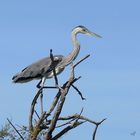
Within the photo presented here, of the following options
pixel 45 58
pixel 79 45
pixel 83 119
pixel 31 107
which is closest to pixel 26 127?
pixel 31 107

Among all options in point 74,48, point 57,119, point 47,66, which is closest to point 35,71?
point 47,66

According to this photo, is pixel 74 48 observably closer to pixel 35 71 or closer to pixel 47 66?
pixel 47 66

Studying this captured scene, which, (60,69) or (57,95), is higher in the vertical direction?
(60,69)

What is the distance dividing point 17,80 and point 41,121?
7.13 meters

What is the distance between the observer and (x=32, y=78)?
16672 mm

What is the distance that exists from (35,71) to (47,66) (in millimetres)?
327

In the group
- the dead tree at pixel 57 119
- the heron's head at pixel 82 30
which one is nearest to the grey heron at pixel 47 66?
the heron's head at pixel 82 30

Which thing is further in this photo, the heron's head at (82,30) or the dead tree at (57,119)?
the heron's head at (82,30)

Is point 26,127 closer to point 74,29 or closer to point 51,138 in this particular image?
point 51,138

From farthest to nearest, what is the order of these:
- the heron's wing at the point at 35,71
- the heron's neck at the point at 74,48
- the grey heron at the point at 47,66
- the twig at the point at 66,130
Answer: the heron's wing at the point at 35,71 → the grey heron at the point at 47,66 → the heron's neck at the point at 74,48 → the twig at the point at 66,130

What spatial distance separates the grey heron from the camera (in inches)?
631

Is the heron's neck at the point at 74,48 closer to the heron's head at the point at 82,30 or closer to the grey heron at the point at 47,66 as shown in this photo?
the grey heron at the point at 47,66

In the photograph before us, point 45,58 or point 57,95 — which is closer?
point 57,95

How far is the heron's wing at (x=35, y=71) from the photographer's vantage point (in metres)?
16.3
